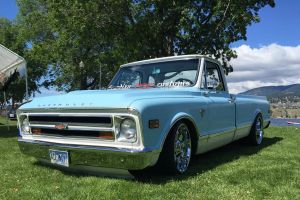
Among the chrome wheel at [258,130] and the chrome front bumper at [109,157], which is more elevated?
the chrome front bumper at [109,157]

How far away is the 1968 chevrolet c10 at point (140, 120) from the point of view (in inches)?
193

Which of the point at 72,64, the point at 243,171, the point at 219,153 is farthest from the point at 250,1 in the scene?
the point at 72,64

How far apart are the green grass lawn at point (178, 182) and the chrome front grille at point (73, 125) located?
588mm

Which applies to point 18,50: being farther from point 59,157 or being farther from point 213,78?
point 59,157

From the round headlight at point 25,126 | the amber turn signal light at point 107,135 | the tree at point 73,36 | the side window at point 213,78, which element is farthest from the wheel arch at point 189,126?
the tree at point 73,36

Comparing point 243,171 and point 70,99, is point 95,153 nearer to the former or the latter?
point 70,99

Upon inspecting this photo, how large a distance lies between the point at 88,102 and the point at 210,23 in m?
14.4

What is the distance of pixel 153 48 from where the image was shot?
19625mm

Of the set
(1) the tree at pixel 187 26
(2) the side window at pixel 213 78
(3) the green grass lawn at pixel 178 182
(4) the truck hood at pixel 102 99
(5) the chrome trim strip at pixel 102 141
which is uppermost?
(1) the tree at pixel 187 26

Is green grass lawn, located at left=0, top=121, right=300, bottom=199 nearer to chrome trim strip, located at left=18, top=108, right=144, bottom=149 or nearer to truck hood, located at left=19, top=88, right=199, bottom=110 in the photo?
chrome trim strip, located at left=18, top=108, right=144, bottom=149

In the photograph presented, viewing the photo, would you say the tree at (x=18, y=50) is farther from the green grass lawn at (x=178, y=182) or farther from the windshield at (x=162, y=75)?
the green grass lawn at (x=178, y=182)

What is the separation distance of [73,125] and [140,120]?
0.96 m

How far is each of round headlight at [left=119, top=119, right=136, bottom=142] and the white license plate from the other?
846 mm

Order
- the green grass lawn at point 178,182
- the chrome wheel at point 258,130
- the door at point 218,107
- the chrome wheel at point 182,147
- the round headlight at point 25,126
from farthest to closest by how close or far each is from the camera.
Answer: the chrome wheel at point 258,130 < the door at point 218,107 < the round headlight at point 25,126 < the chrome wheel at point 182,147 < the green grass lawn at point 178,182
